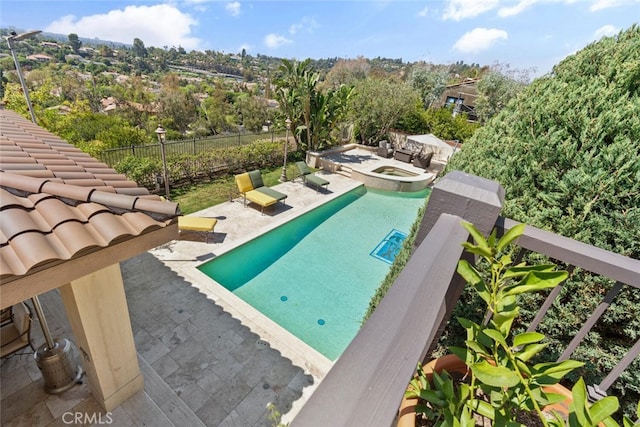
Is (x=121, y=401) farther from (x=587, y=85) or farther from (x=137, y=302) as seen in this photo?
(x=587, y=85)

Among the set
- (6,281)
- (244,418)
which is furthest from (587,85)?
(244,418)

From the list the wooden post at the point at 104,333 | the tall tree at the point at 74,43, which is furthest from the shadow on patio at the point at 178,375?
the tall tree at the point at 74,43

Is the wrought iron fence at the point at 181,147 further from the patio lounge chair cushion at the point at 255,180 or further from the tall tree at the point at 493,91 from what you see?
the tall tree at the point at 493,91

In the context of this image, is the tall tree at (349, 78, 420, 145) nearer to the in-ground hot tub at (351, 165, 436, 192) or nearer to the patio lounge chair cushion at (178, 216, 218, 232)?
the in-ground hot tub at (351, 165, 436, 192)

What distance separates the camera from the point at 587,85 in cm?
253

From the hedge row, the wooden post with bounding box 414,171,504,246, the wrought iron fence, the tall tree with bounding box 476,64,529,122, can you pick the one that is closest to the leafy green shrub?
the hedge row

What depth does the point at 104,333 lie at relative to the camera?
12.3 ft

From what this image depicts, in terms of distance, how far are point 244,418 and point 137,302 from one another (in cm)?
384

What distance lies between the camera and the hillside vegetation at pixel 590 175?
212 cm

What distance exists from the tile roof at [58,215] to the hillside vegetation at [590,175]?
357 centimetres

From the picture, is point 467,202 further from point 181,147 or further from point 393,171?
point 393,171

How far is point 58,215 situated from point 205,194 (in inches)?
415

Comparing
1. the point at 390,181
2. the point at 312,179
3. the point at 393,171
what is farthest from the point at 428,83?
the point at 312,179

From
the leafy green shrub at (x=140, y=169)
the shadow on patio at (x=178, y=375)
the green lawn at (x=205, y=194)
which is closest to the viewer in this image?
the shadow on patio at (x=178, y=375)
